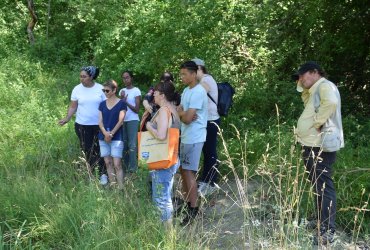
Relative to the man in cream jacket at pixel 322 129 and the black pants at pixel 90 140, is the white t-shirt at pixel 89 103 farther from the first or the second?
the man in cream jacket at pixel 322 129

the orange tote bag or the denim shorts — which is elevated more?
the orange tote bag

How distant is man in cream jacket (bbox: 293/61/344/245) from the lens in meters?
4.11

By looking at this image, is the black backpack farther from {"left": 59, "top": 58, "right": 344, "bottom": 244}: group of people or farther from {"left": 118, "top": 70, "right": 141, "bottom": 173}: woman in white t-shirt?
{"left": 118, "top": 70, "right": 141, "bottom": 173}: woman in white t-shirt

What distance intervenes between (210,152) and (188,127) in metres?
0.83

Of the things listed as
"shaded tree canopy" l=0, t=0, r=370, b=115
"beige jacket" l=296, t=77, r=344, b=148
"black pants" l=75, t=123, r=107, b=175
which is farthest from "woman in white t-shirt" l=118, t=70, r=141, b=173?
"beige jacket" l=296, t=77, r=344, b=148

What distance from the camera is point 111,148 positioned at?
5.69m

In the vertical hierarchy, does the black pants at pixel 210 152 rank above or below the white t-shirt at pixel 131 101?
below

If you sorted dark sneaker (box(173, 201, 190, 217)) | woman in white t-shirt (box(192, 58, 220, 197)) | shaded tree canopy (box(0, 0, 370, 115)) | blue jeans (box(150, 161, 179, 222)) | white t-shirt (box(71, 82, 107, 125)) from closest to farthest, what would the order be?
dark sneaker (box(173, 201, 190, 217)) < blue jeans (box(150, 161, 179, 222)) < woman in white t-shirt (box(192, 58, 220, 197)) < white t-shirt (box(71, 82, 107, 125)) < shaded tree canopy (box(0, 0, 370, 115))

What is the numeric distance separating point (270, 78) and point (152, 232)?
602 centimetres

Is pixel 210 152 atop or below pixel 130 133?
below

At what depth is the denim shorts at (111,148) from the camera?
564cm

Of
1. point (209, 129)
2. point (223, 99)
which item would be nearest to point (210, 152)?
point (209, 129)

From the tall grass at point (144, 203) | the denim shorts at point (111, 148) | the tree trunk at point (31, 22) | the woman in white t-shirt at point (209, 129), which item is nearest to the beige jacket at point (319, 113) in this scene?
the tall grass at point (144, 203)

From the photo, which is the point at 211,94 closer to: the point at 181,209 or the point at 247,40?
the point at 181,209
